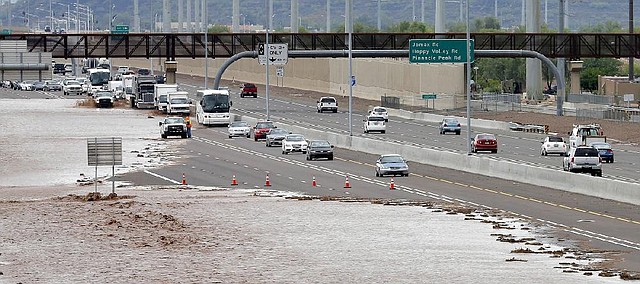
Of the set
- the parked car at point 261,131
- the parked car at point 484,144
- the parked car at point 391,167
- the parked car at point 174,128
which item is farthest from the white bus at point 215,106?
the parked car at point 391,167

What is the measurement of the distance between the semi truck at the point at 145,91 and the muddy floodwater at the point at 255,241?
7419cm

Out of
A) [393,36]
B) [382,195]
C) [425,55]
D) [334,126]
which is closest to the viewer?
[382,195]

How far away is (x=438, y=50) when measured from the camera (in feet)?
325

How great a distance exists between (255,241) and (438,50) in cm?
5319

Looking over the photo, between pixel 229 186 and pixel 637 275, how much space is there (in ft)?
110

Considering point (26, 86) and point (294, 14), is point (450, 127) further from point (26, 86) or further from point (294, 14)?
point (26, 86)

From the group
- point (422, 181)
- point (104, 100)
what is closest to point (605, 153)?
point (422, 181)

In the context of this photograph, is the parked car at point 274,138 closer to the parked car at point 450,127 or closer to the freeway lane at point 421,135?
the freeway lane at point 421,135

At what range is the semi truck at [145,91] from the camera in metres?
146

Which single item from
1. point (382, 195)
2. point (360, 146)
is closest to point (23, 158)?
point (360, 146)

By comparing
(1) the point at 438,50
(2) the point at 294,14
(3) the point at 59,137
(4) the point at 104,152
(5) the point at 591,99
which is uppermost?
(2) the point at 294,14

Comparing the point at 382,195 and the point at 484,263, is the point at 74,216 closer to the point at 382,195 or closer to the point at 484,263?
the point at 382,195

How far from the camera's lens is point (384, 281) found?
37500mm

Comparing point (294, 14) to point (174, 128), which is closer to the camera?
point (174, 128)
